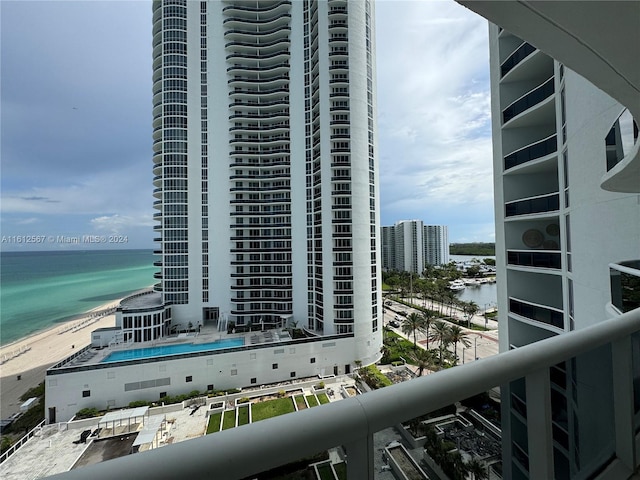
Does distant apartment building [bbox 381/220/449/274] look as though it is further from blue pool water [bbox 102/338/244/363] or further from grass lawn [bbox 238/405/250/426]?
Answer: grass lawn [bbox 238/405/250/426]

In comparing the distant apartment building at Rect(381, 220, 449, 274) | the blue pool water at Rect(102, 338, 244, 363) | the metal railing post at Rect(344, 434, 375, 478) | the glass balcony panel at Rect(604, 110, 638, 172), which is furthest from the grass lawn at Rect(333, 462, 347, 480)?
the distant apartment building at Rect(381, 220, 449, 274)

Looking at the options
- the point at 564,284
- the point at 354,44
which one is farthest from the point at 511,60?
the point at 354,44

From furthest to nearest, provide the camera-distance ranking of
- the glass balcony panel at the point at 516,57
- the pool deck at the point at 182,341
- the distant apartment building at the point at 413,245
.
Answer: the distant apartment building at the point at 413,245 < the pool deck at the point at 182,341 < the glass balcony panel at the point at 516,57

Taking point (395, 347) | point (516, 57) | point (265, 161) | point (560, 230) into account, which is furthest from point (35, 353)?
point (516, 57)

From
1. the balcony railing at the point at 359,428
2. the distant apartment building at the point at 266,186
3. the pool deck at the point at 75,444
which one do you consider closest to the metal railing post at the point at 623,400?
the balcony railing at the point at 359,428

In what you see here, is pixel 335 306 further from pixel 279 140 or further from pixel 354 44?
pixel 354 44

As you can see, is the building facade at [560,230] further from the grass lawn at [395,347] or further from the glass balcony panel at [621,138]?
the grass lawn at [395,347]

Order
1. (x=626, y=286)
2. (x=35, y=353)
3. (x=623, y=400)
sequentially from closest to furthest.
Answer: (x=623, y=400), (x=626, y=286), (x=35, y=353)

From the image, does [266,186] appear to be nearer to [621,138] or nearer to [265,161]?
[265,161]
